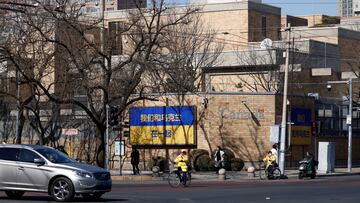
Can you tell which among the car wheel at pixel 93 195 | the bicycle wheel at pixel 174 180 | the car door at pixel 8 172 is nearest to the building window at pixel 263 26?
the bicycle wheel at pixel 174 180

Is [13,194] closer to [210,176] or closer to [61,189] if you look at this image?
[61,189]

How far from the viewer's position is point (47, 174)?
78.5ft

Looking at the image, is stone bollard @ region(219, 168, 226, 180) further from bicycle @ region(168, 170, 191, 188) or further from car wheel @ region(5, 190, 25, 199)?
car wheel @ region(5, 190, 25, 199)

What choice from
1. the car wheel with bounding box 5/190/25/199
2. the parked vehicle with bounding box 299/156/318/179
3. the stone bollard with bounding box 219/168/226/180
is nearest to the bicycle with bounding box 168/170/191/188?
the stone bollard with bounding box 219/168/226/180

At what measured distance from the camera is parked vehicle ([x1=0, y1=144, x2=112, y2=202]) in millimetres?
23734

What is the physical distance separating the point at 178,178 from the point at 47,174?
1291 cm

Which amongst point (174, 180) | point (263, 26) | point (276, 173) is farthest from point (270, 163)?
point (263, 26)

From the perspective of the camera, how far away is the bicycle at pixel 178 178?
3575 centimetres

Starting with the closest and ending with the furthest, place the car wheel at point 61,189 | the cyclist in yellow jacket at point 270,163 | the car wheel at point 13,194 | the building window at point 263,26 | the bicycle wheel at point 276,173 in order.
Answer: the car wheel at point 61,189, the car wheel at point 13,194, the cyclist in yellow jacket at point 270,163, the bicycle wheel at point 276,173, the building window at point 263,26

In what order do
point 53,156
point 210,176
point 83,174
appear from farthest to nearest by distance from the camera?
1. point 210,176
2. point 53,156
3. point 83,174

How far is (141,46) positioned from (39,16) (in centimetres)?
Answer: 625

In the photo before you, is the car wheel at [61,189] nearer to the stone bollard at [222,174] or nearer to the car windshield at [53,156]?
the car windshield at [53,156]

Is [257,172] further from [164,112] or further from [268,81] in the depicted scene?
[268,81]

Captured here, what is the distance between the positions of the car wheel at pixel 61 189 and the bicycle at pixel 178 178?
12336 mm
